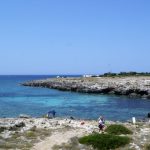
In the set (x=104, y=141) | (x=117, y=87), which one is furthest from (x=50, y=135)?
(x=117, y=87)

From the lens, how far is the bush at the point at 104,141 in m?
31.8

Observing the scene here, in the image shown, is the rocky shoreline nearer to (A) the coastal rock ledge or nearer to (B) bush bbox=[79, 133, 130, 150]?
(B) bush bbox=[79, 133, 130, 150]

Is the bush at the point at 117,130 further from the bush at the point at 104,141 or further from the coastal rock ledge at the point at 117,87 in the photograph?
the coastal rock ledge at the point at 117,87

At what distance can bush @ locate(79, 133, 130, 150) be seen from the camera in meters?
31.8

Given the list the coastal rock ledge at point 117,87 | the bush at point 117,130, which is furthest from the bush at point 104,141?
the coastal rock ledge at point 117,87

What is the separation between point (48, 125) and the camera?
4025 cm

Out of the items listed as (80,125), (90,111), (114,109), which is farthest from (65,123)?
(114,109)

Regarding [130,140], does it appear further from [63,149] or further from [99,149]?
[63,149]

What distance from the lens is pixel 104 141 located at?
3203 cm

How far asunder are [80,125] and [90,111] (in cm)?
3286

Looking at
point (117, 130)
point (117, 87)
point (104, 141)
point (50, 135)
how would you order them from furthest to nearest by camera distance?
point (117, 87) < point (117, 130) < point (50, 135) < point (104, 141)

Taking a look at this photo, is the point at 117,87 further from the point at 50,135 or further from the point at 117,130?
the point at 50,135

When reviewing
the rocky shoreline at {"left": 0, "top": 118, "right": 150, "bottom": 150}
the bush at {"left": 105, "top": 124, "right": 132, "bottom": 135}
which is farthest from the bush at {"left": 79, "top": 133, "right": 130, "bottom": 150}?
the bush at {"left": 105, "top": 124, "right": 132, "bottom": 135}

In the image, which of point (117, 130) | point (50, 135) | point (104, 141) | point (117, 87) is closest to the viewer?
point (104, 141)
